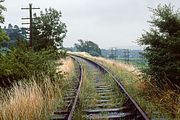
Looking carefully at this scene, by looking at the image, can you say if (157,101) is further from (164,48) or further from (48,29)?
(48,29)

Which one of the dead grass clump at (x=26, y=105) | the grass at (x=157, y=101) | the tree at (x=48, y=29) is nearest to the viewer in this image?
the dead grass clump at (x=26, y=105)

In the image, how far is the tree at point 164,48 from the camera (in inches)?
514

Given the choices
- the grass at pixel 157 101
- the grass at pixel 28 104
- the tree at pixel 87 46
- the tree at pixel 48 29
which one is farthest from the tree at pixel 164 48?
the tree at pixel 87 46

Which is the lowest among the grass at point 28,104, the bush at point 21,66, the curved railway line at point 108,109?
the curved railway line at point 108,109

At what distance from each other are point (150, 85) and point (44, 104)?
12.8 feet

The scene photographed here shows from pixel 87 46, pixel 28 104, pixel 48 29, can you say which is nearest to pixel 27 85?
pixel 28 104

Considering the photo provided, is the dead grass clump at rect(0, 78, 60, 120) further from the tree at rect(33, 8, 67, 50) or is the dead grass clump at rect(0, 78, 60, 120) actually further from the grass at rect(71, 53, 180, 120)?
the tree at rect(33, 8, 67, 50)

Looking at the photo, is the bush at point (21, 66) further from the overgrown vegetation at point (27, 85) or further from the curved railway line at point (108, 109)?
the curved railway line at point (108, 109)

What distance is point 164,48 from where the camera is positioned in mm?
13617

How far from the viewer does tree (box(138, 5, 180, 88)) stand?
42.8 ft


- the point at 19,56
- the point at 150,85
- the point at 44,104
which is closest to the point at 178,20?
the point at 150,85

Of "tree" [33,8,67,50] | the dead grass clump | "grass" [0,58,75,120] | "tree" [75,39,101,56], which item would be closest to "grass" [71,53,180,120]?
"grass" [0,58,75,120]

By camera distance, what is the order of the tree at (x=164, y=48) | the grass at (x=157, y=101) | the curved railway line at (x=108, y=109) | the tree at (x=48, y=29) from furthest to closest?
the tree at (x=48, y=29)
the tree at (x=164, y=48)
the curved railway line at (x=108, y=109)
the grass at (x=157, y=101)

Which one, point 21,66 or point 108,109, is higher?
point 21,66
